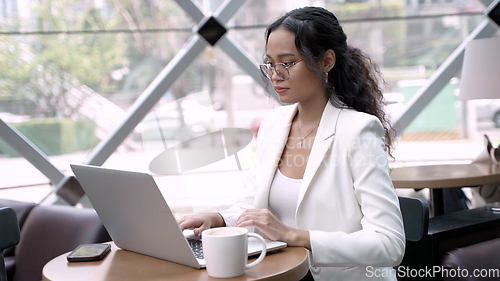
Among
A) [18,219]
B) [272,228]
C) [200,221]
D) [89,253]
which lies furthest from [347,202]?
[18,219]

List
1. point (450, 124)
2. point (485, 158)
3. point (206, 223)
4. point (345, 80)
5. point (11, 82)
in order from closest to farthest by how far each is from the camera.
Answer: point (206, 223) → point (345, 80) → point (485, 158) → point (11, 82) → point (450, 124)

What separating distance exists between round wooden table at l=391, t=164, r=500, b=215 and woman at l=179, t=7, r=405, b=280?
45.8 inches

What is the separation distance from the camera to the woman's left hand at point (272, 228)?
1357 millimetres

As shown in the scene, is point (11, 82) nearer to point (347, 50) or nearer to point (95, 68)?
point (95, 68)

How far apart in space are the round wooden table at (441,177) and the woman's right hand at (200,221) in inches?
67.4

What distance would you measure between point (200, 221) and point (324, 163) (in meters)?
0.43

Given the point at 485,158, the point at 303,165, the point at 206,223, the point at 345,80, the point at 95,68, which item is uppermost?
the point at 95,68

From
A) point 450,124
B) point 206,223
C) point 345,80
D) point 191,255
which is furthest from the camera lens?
point 450,124

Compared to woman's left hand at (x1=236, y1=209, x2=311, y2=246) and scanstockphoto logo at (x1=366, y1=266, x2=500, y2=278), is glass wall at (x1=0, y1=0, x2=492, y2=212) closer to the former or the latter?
scanstockphoto logo at (x1=366, y1=266, x2=500, y2=278)

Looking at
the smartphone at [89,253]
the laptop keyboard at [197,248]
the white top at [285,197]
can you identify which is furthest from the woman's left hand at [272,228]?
the smartphone at [89,253]

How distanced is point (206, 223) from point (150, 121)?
125 centimetres

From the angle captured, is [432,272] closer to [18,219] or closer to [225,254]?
[225,254]

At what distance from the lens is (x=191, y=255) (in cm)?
121

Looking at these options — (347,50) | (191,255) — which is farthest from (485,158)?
(191,255)
